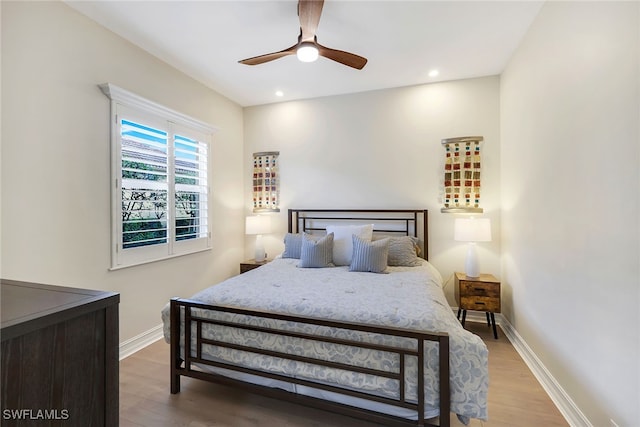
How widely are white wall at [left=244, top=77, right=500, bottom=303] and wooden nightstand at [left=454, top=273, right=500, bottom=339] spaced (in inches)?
19.0

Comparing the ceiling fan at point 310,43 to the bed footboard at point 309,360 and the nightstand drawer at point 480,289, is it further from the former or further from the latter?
the nightstand drawer at point 480,289

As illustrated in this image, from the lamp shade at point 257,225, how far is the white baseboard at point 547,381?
3.06m

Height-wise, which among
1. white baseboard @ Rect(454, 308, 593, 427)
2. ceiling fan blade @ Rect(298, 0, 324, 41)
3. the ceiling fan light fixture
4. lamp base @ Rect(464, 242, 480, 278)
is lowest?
white baseboard @ Rect(454, 308, 593, 427)

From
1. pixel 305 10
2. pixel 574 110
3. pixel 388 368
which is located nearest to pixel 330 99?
pixel 305 10

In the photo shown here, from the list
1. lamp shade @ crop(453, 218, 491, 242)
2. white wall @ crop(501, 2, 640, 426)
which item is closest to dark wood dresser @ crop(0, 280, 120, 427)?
white wall @ crop(501, 2, 640, 426)

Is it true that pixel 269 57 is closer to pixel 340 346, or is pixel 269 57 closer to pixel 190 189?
pixel 190 189

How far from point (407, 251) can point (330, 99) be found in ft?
7.65

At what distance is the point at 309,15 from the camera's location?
194 centimetres

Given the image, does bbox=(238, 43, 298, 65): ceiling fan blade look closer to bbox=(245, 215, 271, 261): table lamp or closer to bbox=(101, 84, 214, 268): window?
bbox=(101, 84, 214, 268): window

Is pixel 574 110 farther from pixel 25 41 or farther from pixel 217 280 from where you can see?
pixel 217 280

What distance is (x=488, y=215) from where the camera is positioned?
3.35 metres

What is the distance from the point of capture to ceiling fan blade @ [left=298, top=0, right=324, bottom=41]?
6.06 ft

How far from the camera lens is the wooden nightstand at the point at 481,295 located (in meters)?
2.88

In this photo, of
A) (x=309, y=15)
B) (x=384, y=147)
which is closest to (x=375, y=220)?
(x=384, y=147)
